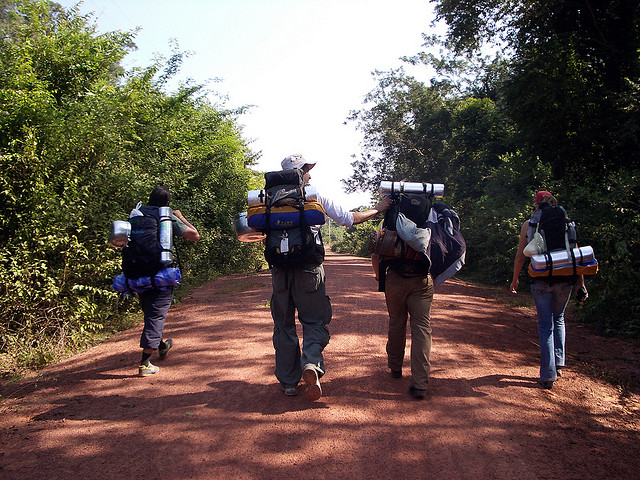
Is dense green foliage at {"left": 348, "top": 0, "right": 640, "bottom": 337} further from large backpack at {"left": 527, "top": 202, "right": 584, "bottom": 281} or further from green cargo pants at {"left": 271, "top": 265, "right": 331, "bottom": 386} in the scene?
green cargo pants at {"left": 271, "top": 265, "right": 331, "bottom": 386}

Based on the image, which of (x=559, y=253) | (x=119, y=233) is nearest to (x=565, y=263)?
(x=559, y=253)

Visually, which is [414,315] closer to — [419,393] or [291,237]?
[419,393]

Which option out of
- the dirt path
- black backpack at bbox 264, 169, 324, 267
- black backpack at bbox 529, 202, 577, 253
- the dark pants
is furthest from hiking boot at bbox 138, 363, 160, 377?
black backpack at bbox 529, 202, 577, 253

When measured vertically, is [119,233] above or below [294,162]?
below

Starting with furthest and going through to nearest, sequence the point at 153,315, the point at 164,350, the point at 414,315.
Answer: the point at 164,350 → the point at 153,315 → the point at 414,315

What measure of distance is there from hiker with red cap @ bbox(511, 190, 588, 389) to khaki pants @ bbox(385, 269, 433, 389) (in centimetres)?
124

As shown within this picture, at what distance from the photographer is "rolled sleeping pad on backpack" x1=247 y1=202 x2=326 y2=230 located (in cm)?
386

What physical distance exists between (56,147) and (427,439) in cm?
588

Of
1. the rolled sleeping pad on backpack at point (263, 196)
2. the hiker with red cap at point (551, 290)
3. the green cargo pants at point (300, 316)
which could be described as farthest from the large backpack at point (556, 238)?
the rolled sleeping pad on backpack at point (263, 196)

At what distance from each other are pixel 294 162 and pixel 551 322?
9.85 feet

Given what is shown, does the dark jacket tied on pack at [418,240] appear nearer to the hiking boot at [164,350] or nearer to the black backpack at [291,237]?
the black backpack at [291,237]

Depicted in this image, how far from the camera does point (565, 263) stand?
442cm

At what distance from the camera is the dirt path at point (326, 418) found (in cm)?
300

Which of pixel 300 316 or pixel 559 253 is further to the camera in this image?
pixel 559 253
